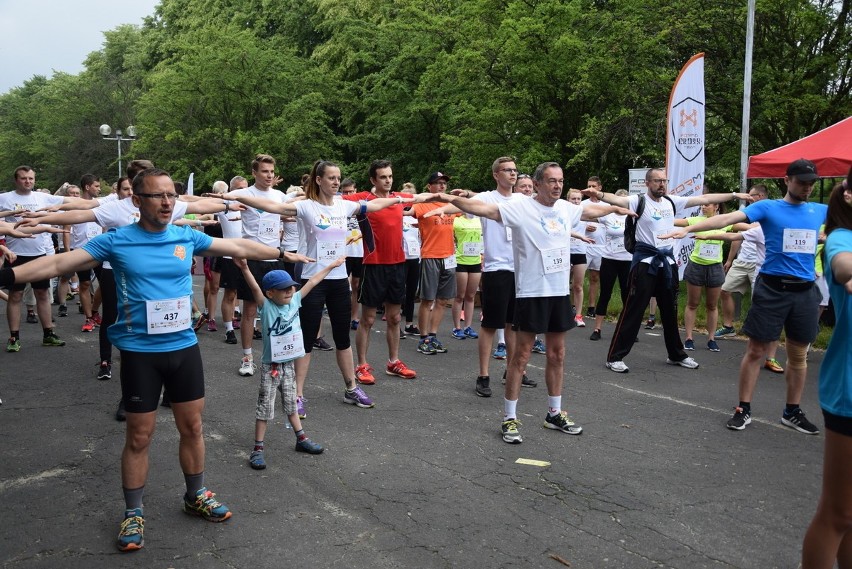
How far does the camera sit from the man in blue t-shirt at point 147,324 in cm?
422

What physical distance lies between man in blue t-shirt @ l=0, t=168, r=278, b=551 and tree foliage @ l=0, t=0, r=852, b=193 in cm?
1549

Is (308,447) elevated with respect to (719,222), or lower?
lower

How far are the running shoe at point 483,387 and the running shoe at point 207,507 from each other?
11.3 feet

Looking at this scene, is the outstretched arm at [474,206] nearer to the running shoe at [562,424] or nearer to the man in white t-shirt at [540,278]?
the man in white t-shirt at [540,278]

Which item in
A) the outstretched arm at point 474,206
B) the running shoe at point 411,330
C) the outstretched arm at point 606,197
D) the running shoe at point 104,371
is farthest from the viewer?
the running shoe at point 411,330

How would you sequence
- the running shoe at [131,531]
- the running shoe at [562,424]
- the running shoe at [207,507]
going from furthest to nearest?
1. the running shoe at [562,424]
2. the running shoe at [207,507]
3. the running shoe at [131,531]

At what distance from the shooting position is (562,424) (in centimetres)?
633

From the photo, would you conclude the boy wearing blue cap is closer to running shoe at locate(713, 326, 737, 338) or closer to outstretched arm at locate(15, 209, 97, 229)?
outstretched arm at locate(15, 209, 97, 229)

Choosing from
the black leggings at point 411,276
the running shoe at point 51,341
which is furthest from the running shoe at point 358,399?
the running shoe at point 51,341

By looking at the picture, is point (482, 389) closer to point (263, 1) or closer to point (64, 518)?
point (64, 518)

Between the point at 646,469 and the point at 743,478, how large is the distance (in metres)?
0.67

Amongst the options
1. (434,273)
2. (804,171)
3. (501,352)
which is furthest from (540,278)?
(434,273)

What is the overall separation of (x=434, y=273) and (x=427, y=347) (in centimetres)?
124

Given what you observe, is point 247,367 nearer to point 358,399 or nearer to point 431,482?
point 358,399
